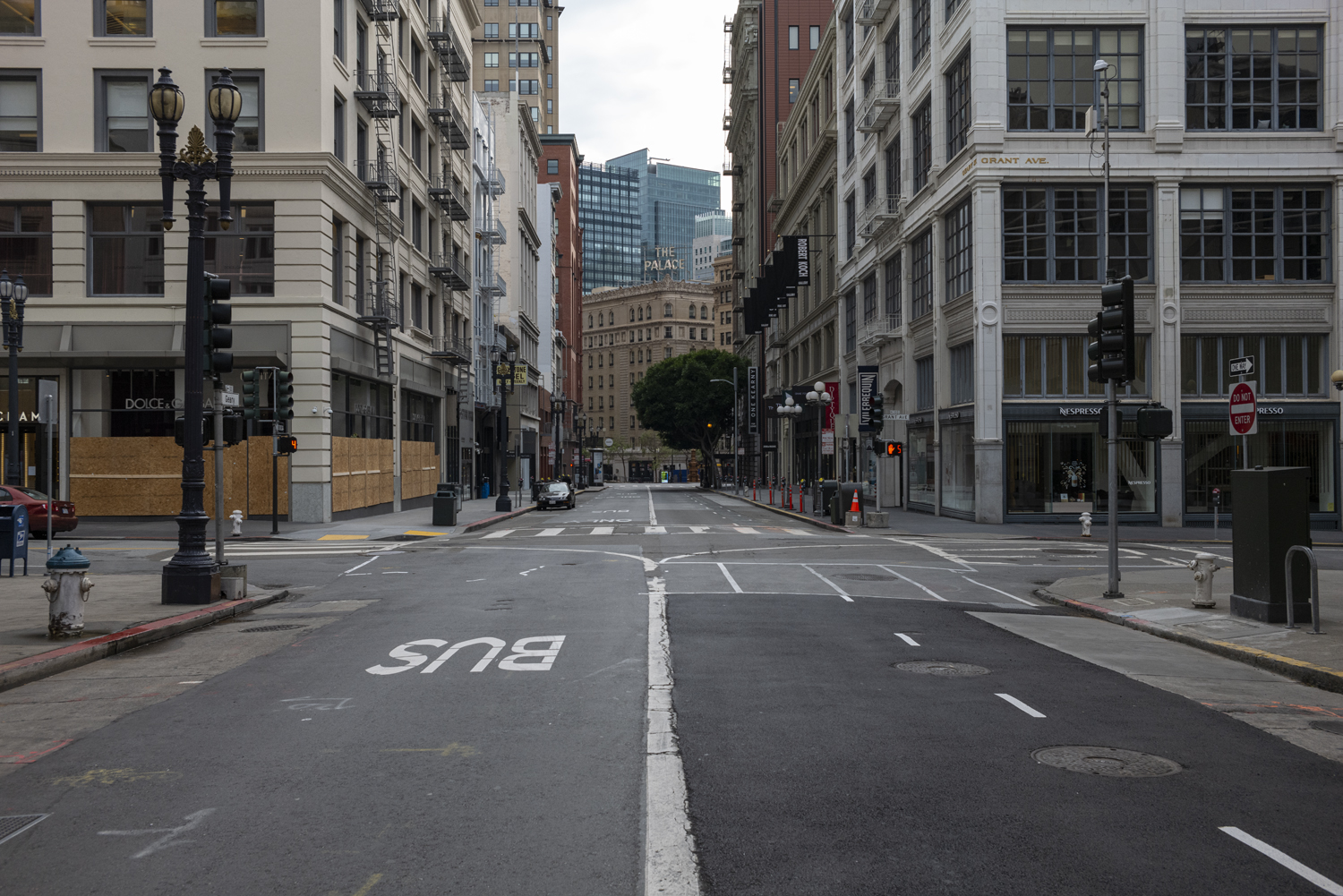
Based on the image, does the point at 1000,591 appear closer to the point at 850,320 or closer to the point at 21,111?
the point at 21,111

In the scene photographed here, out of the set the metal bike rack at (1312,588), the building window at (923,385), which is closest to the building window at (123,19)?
the building window at (923,385)

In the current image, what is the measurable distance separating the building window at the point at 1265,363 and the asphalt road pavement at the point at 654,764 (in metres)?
24.6

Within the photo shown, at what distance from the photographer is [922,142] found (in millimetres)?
41000

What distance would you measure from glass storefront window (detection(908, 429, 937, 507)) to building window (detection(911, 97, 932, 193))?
9931 millimetres

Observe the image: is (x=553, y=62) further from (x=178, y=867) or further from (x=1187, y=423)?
(x=178, y=867)

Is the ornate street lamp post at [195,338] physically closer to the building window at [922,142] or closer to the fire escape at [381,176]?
the fire escape at [381,176]

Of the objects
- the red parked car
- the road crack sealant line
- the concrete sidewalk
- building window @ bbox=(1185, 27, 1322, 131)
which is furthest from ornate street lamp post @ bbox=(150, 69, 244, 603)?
building window @ bbox=(1185, 27, 1322, 131)

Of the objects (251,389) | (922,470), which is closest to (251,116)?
(251,389)

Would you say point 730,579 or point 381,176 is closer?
point 730,579

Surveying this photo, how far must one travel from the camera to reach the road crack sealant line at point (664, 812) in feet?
15.1

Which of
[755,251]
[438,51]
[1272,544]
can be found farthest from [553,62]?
[1272,544]

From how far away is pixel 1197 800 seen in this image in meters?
5.74

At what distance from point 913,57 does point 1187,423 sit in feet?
61.1

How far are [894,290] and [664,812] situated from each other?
4211cm
